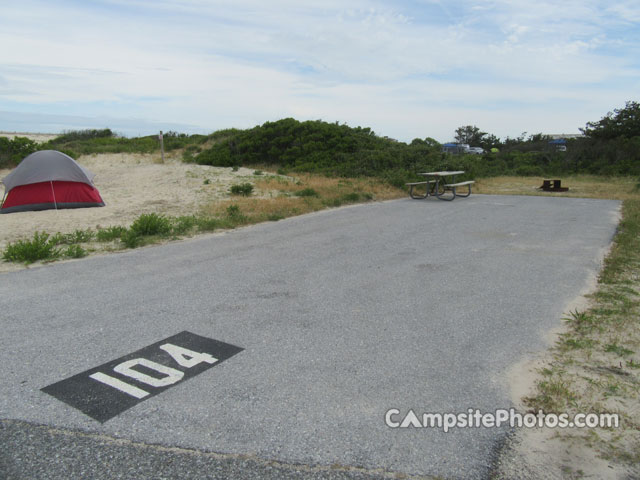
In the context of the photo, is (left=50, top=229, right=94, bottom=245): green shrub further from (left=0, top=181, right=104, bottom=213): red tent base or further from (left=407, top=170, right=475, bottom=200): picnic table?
(left=407, top=170, right=475, bottom=200): picnic table

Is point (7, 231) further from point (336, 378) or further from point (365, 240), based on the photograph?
point (336, 378)

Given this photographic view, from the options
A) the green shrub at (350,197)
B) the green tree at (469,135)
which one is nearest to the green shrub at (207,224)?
the green shrub at (350,197)

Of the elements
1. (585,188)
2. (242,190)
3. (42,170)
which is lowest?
(585,188)

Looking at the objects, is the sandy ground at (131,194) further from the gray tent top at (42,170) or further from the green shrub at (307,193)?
the green shrub at (307,193)

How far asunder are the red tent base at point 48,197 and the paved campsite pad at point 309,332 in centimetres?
603

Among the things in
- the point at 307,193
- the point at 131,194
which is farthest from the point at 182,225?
the point at 131,194

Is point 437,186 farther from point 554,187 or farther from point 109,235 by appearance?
point 109,235

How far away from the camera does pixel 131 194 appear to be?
15039mm

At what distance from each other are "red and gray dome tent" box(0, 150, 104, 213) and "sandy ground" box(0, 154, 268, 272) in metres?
0.39

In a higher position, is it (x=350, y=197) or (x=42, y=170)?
(x=42, y=170)

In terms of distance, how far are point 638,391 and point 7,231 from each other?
10.7 metres

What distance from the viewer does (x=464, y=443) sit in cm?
264

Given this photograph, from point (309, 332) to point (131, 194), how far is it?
41.8 ft

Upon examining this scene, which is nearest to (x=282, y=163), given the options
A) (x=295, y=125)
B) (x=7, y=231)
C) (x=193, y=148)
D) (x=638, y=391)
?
(x=295, y=125)
